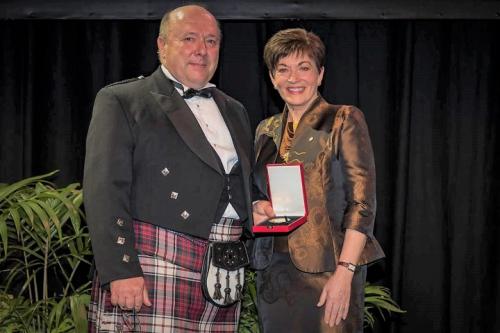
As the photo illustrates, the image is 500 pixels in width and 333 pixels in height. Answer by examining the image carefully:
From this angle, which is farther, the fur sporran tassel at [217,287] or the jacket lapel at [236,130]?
the jacket lapel at [236,130]

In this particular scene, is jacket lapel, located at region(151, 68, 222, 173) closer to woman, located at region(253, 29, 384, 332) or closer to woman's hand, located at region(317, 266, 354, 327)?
Result: woman, located at region(253, 29, 384, 332)

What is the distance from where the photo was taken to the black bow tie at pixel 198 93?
2.48m

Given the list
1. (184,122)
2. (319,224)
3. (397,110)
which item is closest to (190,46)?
(184,122)

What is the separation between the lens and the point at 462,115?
3.92 m

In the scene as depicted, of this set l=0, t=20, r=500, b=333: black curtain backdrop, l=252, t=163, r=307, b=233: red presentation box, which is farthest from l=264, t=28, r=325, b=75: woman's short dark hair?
l=0, t=20, r=500, b=333: black curtain backdrop

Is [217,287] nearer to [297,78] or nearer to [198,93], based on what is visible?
[198,93]

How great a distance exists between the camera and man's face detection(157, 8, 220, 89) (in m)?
2.47

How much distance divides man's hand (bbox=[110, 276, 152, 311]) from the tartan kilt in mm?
63

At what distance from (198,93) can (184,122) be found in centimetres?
16

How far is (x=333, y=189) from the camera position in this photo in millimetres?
2594

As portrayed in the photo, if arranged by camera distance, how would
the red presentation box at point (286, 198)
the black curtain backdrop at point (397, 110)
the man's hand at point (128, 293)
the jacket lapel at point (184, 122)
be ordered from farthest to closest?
the black curtain backdrop at point (397, 110) → the red presentation box at point (286, 198) → the jacket lapel at point (184, 122) → the man's hand at point (128, 293)

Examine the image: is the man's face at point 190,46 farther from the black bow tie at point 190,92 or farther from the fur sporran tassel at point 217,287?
the fur sporran tassel at point 217,287

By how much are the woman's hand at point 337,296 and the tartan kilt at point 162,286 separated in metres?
0.43

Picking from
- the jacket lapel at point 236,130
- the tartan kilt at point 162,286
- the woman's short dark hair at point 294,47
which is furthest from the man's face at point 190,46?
the tartan kilt at point 162,286
